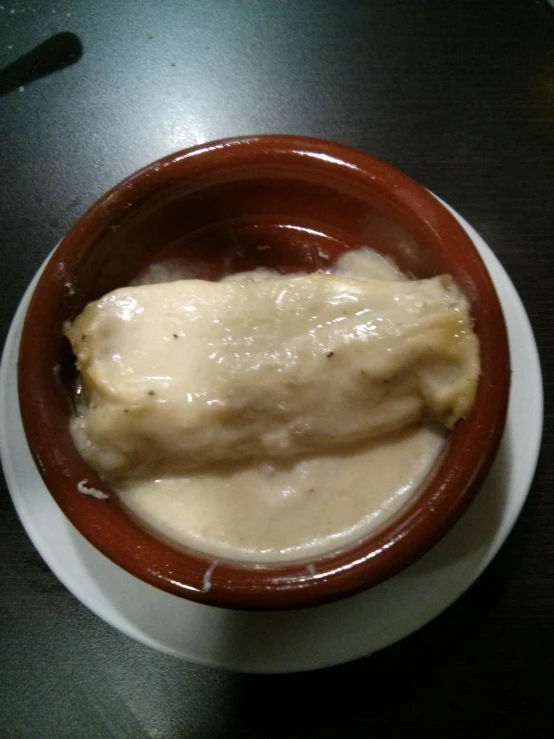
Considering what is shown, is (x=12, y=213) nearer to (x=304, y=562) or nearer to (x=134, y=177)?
(x=134, y=177)

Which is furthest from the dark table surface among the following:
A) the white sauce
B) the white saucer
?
the white sauce

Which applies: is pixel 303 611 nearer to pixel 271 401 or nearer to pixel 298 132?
pixel 271 401

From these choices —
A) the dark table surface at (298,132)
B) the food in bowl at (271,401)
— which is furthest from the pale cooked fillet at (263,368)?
the dark table surface at (298,132)

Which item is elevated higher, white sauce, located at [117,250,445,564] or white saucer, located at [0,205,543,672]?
Result: white sauce, located at [117,250,445,564]

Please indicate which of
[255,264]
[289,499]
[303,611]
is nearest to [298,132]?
[255,264]

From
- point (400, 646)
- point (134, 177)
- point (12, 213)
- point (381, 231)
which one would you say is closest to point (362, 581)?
point (400, 646)

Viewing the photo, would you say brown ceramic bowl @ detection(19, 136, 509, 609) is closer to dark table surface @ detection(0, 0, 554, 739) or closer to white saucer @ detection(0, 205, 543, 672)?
white saucer @ detection(0, 205, 543, 672)
